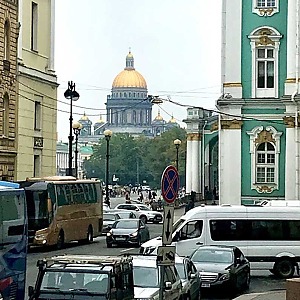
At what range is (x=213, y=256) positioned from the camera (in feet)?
82.4

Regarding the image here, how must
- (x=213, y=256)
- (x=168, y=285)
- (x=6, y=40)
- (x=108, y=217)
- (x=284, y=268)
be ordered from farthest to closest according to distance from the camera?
(x=108, y=217) < (x=6, y=40) < (x=284, y=268) < (x=213, y=256) < (x=168, y=285)

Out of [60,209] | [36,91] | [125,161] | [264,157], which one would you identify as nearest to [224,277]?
[60,209]

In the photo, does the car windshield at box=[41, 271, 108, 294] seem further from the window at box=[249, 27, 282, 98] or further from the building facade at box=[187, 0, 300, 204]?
the window at box=[249, 27, 282, 98]

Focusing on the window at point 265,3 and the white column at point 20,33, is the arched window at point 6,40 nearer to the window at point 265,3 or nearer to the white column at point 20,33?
the white column at point 20,33

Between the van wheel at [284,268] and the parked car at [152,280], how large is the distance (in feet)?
37.8

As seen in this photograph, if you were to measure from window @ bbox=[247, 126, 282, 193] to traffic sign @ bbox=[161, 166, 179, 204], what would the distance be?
37.9 meters

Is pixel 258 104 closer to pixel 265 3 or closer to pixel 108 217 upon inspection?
pixel 265 3

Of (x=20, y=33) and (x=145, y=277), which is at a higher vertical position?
(x=20, y=33)

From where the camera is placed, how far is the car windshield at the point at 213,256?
81.5ft

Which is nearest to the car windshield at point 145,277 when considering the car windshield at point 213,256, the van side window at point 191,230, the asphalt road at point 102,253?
the asphalt road at point 102,253

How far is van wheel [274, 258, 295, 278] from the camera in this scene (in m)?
30.3

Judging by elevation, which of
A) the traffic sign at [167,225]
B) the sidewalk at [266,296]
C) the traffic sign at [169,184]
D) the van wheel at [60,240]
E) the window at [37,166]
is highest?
the window at [37,166]

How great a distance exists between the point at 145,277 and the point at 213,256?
6717 millimetres

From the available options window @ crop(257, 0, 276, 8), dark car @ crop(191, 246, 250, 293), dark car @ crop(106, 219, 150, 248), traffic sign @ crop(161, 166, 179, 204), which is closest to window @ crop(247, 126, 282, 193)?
window @ crop(257, 0, 276, 8)
